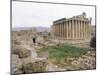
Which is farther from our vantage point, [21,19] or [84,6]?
[84,6]

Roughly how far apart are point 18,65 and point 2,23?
1.69 feet

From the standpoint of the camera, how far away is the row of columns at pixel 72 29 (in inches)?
99.0

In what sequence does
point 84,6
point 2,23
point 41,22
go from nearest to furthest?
point 2,23 < point 41,22 < point 84,6

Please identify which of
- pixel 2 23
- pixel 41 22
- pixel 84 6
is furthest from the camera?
pixel 84 6

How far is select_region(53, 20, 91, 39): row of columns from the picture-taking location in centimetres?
251

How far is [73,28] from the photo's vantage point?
2582mm

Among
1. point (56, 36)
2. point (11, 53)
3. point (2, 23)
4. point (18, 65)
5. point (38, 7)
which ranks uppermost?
point (38, 7)

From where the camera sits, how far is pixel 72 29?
2578 millimetres

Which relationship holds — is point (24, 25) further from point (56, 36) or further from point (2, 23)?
point (56, 36)

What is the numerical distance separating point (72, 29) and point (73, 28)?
2 cm

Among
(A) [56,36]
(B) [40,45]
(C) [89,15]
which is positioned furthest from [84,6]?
(B) [40,45]

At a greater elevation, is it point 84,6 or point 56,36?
point 84,6

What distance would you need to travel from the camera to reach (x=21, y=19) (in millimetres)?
2365

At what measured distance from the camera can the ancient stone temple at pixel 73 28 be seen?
2.51 meters
